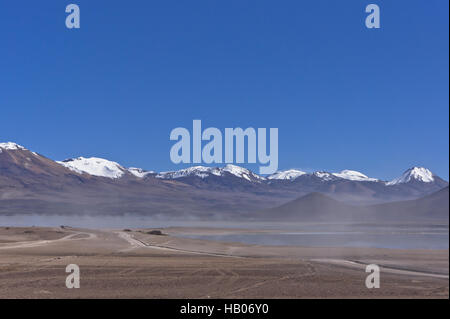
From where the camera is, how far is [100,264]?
128ft

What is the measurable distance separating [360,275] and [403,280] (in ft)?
10.00

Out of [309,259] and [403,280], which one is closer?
[403,280]

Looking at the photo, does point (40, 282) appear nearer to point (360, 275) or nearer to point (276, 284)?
point (276, 284)

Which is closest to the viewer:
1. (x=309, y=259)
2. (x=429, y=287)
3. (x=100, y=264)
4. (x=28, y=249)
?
(x=429, y=287)

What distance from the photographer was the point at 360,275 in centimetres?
3300
